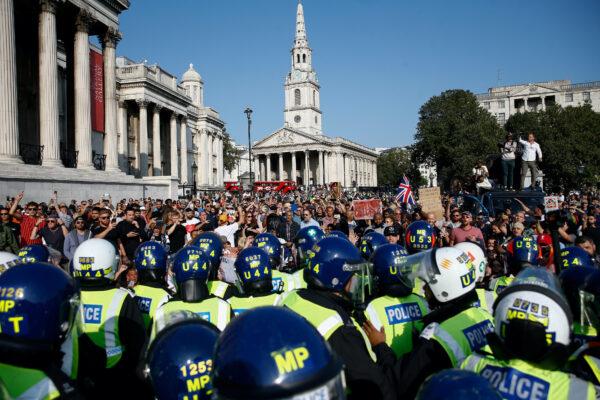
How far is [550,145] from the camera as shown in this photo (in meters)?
52.9

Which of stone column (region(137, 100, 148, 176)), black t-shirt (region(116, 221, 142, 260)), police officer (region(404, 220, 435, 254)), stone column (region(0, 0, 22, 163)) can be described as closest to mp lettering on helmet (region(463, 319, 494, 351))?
police officer (region(404, 220, 435, 254))

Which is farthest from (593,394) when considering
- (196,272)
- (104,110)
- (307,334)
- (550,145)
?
(550,145)

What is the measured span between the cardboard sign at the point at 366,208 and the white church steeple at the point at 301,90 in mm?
103930

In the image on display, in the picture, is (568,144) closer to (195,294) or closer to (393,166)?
(195,294)

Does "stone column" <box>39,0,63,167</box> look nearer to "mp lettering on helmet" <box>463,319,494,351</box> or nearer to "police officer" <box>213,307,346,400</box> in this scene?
"mp lettering on helmet" <box>463,319,494,351</box>

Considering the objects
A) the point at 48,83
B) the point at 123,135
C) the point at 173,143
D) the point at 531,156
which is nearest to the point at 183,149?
the point at 173,143

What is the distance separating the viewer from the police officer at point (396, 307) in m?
3.78

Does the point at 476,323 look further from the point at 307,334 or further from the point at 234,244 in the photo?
the point at 234,244

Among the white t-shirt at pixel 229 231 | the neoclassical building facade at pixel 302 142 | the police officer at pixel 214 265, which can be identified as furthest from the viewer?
the neoclassical building facade at pixel 302 142

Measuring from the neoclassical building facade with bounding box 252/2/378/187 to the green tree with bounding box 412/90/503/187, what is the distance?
48.9 metres

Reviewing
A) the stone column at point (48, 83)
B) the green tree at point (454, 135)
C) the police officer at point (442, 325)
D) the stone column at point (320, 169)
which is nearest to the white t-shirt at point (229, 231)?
the police officer at point (442, 325)

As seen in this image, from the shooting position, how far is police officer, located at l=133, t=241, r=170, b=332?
4.67 metres

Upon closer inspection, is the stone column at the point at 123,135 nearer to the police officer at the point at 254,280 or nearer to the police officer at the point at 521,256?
the police officer at the point at 254,280

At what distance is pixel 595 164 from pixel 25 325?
62935 millimetres
